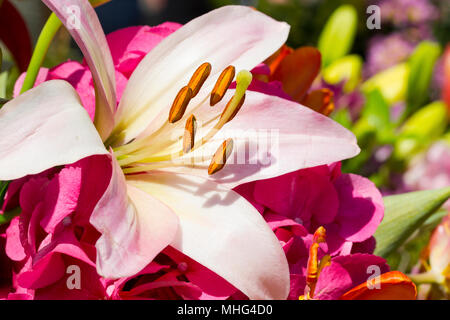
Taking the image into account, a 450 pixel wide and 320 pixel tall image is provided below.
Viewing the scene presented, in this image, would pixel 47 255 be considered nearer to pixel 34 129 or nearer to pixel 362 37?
pixel 34 129

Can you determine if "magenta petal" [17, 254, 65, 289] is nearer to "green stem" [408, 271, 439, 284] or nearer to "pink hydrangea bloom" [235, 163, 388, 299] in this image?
"pink hydrangea bloom" [235, 163, 388, 299]

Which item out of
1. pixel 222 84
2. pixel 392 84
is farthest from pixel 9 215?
pixel 392 84

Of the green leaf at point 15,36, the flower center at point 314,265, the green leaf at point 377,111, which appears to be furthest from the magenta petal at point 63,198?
the green leaf at point 377,111

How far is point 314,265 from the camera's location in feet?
0.90

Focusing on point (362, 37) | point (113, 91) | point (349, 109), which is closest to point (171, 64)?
point (113, 91)

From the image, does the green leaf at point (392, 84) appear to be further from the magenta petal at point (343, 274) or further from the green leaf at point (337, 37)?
the magenta petal at point (343, 274)

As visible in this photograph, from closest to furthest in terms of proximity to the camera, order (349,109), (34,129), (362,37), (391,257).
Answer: (34,129), (391,257), (349,109), (362,37)

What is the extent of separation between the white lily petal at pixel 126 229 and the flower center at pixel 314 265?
7 centimetres

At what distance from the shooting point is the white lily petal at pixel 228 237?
0.26 m

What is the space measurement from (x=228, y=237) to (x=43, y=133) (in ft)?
0.31

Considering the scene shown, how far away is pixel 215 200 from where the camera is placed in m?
0.29

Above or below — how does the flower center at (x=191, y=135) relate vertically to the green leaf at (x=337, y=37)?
above

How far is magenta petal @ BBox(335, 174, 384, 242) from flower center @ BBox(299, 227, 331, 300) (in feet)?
0.11
